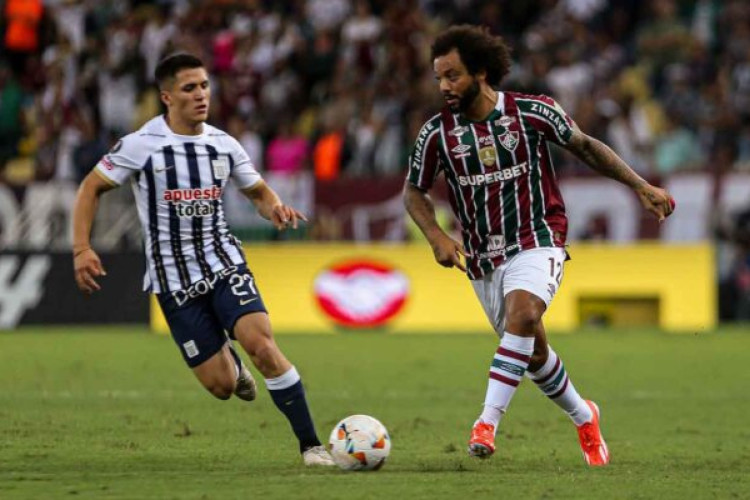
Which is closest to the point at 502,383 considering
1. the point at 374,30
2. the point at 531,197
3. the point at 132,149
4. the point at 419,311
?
the point at 531,197

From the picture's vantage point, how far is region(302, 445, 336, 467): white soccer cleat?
7930 millimetres

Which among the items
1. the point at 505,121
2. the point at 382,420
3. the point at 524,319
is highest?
the point at 505,121

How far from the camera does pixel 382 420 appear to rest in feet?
34.5

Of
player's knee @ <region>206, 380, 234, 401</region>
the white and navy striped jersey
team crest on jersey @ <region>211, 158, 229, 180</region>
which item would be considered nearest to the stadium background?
player's knee @ <region>206, 380, 234, 401</region>

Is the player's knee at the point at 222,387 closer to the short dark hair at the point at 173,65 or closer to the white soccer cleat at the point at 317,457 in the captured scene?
the white soccer cleat at the point at 317,457

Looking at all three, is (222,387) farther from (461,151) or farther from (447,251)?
(461,151)

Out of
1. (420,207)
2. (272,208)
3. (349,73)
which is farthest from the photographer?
(349,73)

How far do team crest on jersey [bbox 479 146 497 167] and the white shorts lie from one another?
19.6 inches

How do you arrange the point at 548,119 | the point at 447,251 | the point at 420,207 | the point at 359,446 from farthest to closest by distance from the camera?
the point at 420,207 → the point at 548,119 → the point at 447,251 → the point at 359,446

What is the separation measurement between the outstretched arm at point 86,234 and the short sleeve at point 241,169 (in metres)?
0.66

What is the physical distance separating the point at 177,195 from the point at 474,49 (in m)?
1.72

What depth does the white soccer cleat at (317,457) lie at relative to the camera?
793cm

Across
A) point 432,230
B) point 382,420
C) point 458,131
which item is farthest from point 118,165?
point 382,420

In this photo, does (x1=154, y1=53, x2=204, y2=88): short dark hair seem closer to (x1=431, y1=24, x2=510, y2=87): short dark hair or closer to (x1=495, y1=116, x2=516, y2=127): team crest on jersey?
(x1=431, y1=24, x2=510, y2=87): short dark hair
